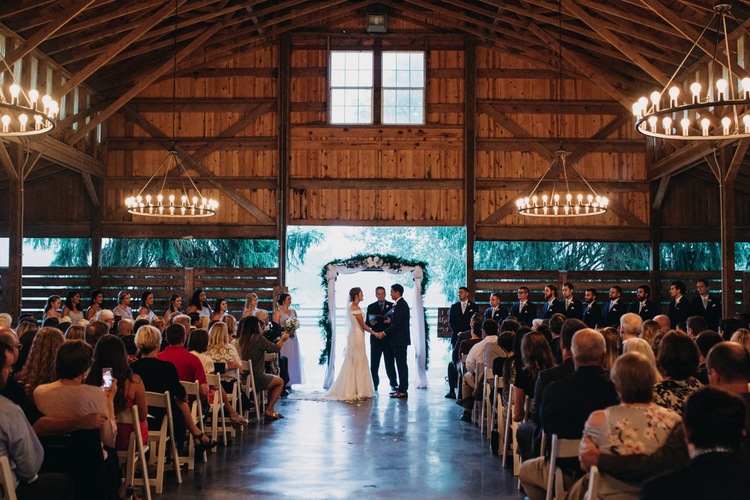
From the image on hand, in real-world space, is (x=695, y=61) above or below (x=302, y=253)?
above

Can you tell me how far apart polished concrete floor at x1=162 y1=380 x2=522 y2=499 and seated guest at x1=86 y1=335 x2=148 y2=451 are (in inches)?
34.6

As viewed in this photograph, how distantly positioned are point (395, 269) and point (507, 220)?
3.03m

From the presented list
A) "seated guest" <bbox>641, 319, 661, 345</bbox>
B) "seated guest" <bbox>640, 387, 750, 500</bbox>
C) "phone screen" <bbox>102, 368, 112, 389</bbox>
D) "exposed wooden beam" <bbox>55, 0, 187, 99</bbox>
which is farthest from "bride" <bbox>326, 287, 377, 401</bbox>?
"seated guest" <bbox>640, 387, 750, 500</bbox>

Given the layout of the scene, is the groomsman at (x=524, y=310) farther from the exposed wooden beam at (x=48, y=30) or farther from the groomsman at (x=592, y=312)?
the exposed wooden beam at (x=48, y=30)

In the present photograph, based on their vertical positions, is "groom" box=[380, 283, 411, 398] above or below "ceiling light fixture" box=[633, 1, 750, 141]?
below

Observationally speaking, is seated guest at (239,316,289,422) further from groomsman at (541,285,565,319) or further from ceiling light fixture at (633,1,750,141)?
groomsman at (541,285,565,319)

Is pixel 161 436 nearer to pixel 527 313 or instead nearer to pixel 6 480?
pixel 6 480

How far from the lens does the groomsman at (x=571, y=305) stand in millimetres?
14125

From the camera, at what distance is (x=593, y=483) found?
3.64m

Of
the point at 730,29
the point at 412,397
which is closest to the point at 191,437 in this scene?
the point at 412,397

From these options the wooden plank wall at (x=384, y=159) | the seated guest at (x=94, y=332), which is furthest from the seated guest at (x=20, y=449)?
the wooden plank wall at (x=384, y=159)

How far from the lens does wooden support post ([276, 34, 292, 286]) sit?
15820mm

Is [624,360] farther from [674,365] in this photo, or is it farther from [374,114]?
[374,114]

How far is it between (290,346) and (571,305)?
5.04 meters
